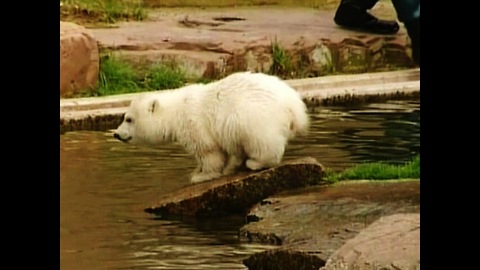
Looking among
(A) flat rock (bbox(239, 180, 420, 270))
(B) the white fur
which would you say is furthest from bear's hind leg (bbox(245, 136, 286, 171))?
(A) flat rock (bbox(239, 180, 420, 270))

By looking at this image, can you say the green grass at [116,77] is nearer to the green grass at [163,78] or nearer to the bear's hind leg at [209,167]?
the green grass at [163,78]

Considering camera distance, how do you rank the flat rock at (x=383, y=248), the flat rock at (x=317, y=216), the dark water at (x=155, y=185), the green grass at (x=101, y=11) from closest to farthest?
the flat rock at (x=383, y=248) → the flat rock at (x=317, y=216) → the dark water at (x=155, y=185) → the green grass at (x=101, y=11)

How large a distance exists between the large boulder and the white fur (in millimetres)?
185

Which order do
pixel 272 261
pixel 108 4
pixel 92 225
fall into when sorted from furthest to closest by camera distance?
pixel 108 4, pixel 92 225, pixel 272 261

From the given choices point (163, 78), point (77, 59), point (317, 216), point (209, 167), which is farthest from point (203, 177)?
point (77, 59)

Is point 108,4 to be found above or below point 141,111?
above

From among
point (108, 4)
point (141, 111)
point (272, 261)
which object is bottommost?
point (272, 261)

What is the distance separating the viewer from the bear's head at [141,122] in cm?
507

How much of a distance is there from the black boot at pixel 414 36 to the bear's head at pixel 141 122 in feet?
2.89

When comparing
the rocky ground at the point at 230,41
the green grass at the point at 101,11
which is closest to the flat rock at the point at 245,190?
the rocky ground at the point at 230,41

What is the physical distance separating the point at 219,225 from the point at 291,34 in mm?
782

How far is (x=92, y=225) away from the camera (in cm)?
475

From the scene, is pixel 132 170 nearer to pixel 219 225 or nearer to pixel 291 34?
pixel 219 225
